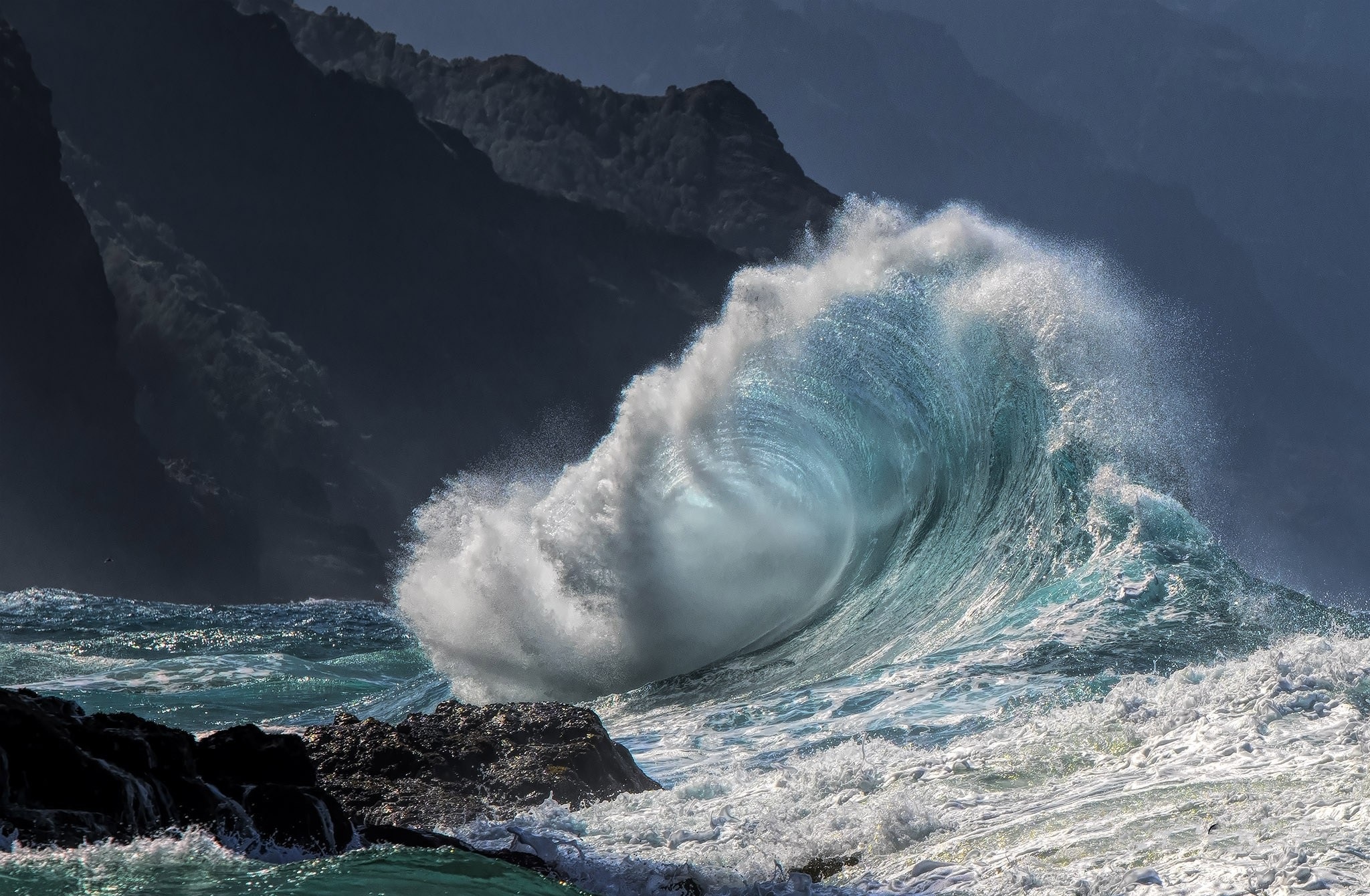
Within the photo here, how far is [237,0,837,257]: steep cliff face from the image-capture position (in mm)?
106188

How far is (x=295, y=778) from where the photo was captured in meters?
6.36

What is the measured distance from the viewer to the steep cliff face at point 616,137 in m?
106

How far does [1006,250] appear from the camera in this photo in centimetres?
1630

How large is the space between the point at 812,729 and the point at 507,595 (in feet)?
20.9

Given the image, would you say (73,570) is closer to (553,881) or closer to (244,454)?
(244,454)

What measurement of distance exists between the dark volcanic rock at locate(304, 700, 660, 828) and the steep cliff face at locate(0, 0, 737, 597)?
219ft

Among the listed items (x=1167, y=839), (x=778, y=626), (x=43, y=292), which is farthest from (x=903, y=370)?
(x=43, y=292)

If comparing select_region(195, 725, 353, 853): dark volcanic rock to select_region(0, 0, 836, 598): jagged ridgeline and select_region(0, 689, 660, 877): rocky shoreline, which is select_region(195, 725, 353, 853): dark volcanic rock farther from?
select_region(0, 0, 836, 598): jagged ridgeline

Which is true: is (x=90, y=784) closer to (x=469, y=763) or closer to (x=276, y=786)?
(x=276, y=786)

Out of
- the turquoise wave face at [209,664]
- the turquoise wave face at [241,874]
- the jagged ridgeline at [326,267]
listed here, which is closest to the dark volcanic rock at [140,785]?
the turquoise wave face at [241,874]

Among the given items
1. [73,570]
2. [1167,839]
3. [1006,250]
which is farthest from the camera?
[73,570]

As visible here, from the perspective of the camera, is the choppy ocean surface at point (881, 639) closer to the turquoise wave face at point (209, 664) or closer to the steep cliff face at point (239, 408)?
the turquoise wave face at point (209, 664)

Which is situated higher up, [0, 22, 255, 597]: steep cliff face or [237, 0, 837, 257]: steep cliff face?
[237, 0, 837, 257]: steep cliff face

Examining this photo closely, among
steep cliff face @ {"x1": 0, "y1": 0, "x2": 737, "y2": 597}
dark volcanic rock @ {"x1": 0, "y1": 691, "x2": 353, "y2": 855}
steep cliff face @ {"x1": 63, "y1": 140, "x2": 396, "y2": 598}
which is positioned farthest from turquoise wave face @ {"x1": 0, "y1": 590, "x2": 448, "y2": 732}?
steep cliff face @ {"x1": 0, "y1": 0, "x2": 737, "y2": 597}
